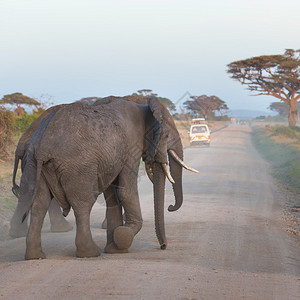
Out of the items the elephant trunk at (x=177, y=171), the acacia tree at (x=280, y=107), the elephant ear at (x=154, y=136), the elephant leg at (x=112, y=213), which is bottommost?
the acacia tree at (x=280, y=107)

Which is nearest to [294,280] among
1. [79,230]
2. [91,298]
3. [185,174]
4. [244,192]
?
[91,298]

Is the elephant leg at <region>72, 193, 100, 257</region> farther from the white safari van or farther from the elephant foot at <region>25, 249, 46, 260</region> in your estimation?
the white safari van

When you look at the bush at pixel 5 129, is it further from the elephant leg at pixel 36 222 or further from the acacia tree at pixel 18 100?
the acacia tree at pixel 18 100

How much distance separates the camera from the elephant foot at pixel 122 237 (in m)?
6.94

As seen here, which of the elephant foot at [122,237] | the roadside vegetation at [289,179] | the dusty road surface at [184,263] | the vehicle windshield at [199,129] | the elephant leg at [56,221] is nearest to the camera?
the dusty road surface at [184,263]

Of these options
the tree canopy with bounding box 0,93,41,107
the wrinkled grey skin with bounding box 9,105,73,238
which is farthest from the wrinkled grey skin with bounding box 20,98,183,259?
the tree canopy with bounding box 0,93,41,107

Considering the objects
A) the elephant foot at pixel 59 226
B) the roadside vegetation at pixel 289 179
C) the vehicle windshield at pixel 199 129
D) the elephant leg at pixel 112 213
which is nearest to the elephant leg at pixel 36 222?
the elephant leg at pixel 112 213

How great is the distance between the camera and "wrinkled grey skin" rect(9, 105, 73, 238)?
24.6 feet

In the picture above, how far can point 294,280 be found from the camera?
553 cm

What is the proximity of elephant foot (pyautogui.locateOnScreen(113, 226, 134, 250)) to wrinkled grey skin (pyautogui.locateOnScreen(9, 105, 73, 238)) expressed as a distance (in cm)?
124

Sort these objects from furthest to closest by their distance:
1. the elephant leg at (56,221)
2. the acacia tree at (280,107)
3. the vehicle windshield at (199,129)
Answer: the acacia tree at (280,107)
the vehicle windshield at (199,129)
the elephant leg at (56,221)

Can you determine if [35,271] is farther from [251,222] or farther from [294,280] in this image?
[251,222]

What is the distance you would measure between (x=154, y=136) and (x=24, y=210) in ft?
6.73

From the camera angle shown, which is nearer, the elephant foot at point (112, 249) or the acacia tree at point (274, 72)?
the elephant foot at point (112, 249)
